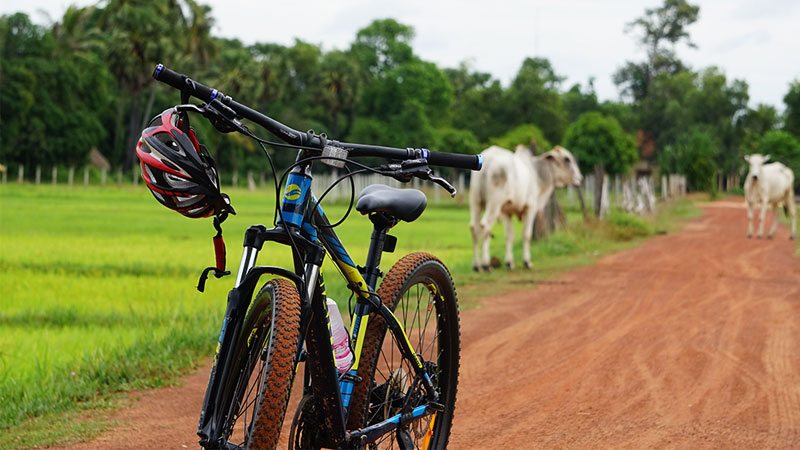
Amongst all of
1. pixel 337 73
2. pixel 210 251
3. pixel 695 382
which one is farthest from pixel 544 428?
pixel 337 73

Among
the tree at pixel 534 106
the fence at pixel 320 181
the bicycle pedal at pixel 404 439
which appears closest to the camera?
the bicycle pedal at pixel 404 439

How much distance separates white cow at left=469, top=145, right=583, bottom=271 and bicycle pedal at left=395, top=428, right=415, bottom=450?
10786mm

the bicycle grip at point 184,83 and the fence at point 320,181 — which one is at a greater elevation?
the bicycle grip at point 184,83

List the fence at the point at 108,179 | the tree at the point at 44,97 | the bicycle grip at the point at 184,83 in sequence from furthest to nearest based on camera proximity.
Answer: the tree at the point at 44,97 < the fence at the point at 108,179 < the bicycle grip at the point at 184,83

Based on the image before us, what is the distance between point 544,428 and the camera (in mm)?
5773

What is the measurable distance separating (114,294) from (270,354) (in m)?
9.04

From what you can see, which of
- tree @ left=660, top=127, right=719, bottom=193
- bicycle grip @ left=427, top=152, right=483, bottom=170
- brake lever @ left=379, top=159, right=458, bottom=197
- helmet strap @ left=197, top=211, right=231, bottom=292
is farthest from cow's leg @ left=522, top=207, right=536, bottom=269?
tree @ left=660, top=127, right=719, bottom=193

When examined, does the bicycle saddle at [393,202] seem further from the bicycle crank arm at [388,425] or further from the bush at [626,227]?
the bush at [626,227]

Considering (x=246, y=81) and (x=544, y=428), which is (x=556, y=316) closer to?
(x=544, y=428)

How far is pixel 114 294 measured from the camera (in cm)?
1195

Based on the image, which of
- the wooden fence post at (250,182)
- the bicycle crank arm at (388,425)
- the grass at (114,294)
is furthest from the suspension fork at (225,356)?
the wooden fence post at (250,182)

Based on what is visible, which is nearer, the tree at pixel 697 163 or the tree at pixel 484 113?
the tree at pixel 697 163

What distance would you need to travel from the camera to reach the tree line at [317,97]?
59688 millimetres

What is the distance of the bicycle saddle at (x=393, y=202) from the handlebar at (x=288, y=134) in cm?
18
